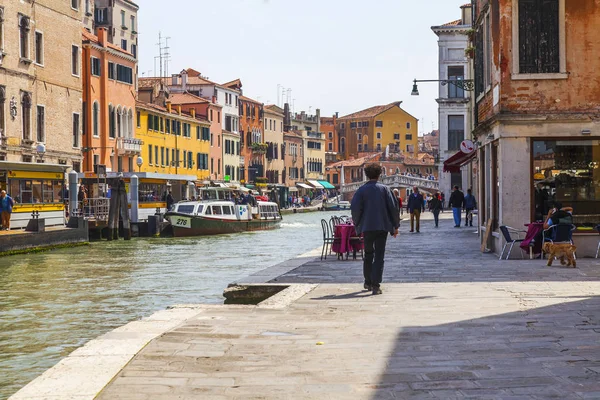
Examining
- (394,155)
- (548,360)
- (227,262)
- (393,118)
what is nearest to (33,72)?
(227,262)

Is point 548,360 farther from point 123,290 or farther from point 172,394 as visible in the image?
point 123,290

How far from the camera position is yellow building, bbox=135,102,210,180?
6569 centimetres

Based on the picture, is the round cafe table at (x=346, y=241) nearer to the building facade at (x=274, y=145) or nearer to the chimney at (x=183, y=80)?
the chimney at (x=183, y=80)

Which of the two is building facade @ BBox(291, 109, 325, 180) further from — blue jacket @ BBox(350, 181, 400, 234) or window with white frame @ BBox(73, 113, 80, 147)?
blue jacket @ BBox(350, 181, 400, 234)

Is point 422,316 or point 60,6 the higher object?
point 60,6

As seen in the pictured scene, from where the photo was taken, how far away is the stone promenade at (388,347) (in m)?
5.86

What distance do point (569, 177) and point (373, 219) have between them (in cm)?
741

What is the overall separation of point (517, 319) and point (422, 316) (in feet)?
2.76

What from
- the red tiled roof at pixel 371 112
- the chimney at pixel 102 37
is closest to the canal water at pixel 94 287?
the chimney at pixel 102 37

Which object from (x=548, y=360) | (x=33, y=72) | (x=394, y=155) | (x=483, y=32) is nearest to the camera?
(x=548, y=360)

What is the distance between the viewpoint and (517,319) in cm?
873

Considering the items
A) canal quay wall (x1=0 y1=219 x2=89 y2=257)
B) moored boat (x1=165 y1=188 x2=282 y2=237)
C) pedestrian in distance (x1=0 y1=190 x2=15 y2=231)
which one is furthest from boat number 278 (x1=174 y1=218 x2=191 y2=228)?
pedestrian in distance (x1=0 y1=190 x2=15 y2=231)

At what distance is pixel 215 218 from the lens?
148 ft

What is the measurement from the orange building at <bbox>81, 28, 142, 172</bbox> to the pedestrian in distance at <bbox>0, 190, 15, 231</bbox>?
→ 21340mm
